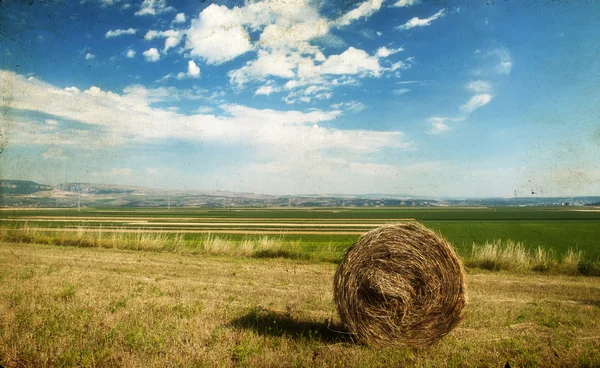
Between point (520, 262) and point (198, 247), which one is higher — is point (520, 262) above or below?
above

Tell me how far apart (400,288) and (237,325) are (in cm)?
340

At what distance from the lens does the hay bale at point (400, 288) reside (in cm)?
757

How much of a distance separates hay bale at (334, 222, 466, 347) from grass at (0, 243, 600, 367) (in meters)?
0.37

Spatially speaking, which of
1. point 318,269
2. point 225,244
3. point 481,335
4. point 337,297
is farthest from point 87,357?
point 225,244

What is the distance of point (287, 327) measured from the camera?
828 centimetres

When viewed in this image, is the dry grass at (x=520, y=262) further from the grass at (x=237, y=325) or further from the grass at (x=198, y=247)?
the grass at (x=198, y=247)

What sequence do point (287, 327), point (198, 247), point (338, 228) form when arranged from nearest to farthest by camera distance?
point (287, 327), point (198, 247), point (338, 228)

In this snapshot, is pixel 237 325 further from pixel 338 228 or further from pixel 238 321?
pixel 338 228

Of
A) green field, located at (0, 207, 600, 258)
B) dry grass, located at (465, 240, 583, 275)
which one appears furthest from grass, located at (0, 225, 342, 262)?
dry grass, located at (465, 240, 583, 275)

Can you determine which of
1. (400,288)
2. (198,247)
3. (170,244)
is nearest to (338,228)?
(198,247)

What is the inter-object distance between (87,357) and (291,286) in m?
8.01

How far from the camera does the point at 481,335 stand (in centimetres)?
809

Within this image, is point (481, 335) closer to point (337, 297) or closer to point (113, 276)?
point (337, 297)

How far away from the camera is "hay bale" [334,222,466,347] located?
757 cm
